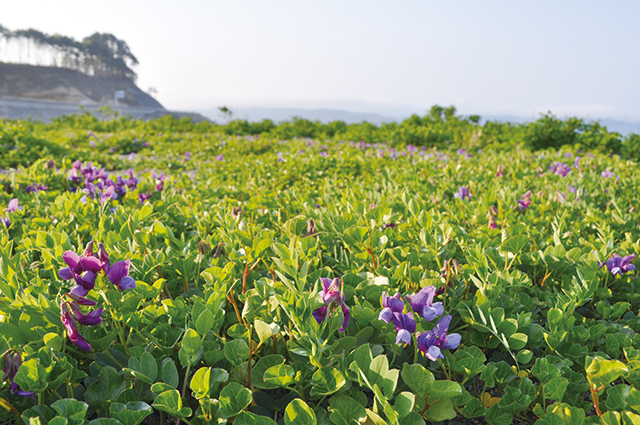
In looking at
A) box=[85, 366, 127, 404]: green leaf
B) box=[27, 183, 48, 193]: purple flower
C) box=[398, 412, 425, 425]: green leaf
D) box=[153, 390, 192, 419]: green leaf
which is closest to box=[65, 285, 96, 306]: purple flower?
box=[85, 366, 127, 404]: green leaf

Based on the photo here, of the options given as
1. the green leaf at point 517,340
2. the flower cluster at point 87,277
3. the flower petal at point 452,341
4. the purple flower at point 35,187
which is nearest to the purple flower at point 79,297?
the flower cluster at point 87,277

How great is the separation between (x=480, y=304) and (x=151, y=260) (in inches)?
51.3

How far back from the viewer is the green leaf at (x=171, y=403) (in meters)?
0.97

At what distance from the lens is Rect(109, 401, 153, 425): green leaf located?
0.97 m

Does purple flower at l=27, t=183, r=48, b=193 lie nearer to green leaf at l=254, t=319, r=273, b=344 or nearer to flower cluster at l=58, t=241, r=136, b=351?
flower cluster at l=58, t=241, r=136, b=351

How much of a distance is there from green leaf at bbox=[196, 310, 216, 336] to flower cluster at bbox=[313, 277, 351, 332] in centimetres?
33

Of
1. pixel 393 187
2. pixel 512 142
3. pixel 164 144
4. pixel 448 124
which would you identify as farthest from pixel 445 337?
pixel 448 124

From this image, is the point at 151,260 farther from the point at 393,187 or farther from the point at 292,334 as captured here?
the point at 393,187

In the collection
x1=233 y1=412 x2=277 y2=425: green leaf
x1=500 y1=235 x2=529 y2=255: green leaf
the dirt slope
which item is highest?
the dirt slope

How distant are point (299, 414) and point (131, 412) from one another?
0.43 meters

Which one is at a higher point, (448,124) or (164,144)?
(448,124)

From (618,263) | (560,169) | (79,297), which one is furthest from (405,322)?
(560,169)

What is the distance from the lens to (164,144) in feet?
32.4

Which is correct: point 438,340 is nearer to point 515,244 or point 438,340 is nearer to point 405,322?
point 405,322
